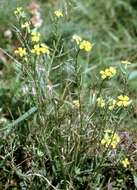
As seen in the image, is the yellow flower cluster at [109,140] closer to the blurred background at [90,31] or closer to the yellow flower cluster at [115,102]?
the yellow flower cluster at [115,102]

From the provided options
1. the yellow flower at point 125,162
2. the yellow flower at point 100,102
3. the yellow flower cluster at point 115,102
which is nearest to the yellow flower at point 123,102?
the yellow flower cluster at point 115,102

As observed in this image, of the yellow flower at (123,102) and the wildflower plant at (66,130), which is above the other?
the yellow flower at (123,102)

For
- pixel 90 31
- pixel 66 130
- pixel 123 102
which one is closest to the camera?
pixel 123 102

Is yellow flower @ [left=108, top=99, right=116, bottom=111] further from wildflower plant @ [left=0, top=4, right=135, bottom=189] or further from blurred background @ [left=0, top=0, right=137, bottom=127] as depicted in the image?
blurred background @ [left=0, top=0, right=137, bottom=127]

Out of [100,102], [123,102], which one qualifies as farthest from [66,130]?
[123,102]

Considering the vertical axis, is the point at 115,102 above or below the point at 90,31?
above

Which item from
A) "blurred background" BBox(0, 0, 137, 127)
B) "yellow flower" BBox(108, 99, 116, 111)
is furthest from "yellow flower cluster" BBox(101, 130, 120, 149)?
"blurred background" BBox(0, 0, 137, 127)

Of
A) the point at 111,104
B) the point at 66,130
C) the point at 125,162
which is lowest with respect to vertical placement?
the point at 125,162

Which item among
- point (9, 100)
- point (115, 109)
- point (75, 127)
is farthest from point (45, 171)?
point (9, 100)

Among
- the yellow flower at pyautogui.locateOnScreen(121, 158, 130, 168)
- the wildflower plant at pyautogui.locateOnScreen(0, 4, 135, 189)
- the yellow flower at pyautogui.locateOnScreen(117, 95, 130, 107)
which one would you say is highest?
the yellow flower at pyautogui.locateOnScreen(117, 95, 130, 107)

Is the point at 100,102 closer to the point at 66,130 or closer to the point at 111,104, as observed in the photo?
the point at 111,104

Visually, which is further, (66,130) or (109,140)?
(66,130)
